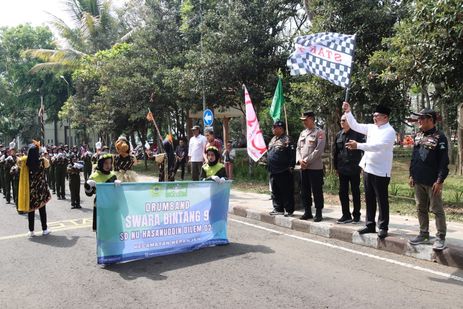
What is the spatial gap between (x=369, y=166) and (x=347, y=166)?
4.26 ft

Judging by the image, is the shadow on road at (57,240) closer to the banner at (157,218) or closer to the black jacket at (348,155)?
the banner at (157,218)

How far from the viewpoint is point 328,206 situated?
392 inches

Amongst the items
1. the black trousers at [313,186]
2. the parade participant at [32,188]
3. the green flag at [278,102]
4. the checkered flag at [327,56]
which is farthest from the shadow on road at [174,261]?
the green flag at [278,102]

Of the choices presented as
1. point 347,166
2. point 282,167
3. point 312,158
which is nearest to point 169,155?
point 282,167

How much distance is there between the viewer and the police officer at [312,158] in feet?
25.8

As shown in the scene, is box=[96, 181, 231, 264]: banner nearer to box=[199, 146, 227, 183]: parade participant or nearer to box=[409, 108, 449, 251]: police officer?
box=[199, 146, 227, 183]: parade participant

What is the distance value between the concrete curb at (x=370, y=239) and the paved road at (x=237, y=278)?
150 mm

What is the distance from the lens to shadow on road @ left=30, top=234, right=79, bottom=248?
7244 mm

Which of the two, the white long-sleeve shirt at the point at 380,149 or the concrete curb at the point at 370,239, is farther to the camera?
the white long-sleeve shirt at the point at 380,149

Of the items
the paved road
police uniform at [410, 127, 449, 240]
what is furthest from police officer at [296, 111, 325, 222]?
police uniform at [410, 127, 449, 240]

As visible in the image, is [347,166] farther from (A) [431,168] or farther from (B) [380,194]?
(A) [431,168]

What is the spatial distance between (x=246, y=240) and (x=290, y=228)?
4.22ft

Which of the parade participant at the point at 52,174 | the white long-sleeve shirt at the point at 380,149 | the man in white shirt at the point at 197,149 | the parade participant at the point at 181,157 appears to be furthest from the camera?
the parade participant at the point at 181,157

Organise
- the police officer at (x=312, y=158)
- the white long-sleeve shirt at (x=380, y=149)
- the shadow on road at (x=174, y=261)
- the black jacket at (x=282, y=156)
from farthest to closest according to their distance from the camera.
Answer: the black jacket at (x=282, y=156)
the police officer at (x=312, y=158)
the white long-sleeve shirt at (x=380, y=149)
the shadow on road at (x=174, y=261)
